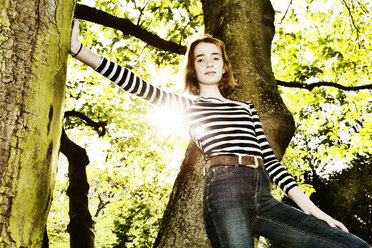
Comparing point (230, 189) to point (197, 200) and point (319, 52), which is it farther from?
point (319, 52)

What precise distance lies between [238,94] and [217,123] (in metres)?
0.71

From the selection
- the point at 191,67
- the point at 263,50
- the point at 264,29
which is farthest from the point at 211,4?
the point at 191,67

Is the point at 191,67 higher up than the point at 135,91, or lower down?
higher up

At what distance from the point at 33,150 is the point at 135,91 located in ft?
3.51

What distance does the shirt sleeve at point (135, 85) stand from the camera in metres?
2.18

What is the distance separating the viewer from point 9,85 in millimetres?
1324

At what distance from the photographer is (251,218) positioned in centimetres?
218

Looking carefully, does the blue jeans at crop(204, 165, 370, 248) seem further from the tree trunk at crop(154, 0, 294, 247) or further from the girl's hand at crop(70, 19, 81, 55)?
the girl's hand at crop(70, 19, 81, 55)

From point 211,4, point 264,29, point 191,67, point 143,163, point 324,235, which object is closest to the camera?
point 324,235

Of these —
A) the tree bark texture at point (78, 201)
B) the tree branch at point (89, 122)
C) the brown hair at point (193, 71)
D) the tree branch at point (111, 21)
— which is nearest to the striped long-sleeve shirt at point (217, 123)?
the brown hair at point (193, 71)

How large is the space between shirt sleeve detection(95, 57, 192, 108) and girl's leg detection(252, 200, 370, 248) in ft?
3.76

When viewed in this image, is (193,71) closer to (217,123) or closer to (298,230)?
(217,123)

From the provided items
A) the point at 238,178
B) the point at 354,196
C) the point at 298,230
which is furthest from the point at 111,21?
the point at 354,196

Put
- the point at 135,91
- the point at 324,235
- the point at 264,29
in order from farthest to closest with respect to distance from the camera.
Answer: the point at 264,29, the point at 135,91, the point at 324,235
